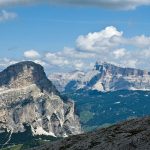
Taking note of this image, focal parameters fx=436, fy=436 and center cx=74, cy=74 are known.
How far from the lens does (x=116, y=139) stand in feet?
89.2

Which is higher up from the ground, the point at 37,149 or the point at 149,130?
the point at 149,130

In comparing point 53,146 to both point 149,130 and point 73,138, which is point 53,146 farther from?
point 149,130

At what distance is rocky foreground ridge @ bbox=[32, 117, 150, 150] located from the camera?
2533 centimetres

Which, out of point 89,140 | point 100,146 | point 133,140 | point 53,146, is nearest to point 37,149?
point 53,146

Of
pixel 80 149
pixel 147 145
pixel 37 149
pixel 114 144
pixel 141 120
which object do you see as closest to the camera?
pixel 147 145

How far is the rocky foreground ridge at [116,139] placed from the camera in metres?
25.3

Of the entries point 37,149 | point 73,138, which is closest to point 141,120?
point 73,138

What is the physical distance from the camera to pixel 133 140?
25625 mm

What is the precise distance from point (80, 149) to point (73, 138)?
150 inches

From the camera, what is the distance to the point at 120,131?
29.0 metres

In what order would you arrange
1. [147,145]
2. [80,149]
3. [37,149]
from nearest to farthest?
[147,145] → [80,149] → [37,149]

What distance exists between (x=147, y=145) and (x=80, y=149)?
535cm

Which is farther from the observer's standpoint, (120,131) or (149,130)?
(120,131)

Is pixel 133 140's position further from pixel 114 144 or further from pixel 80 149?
pixel 80 149
